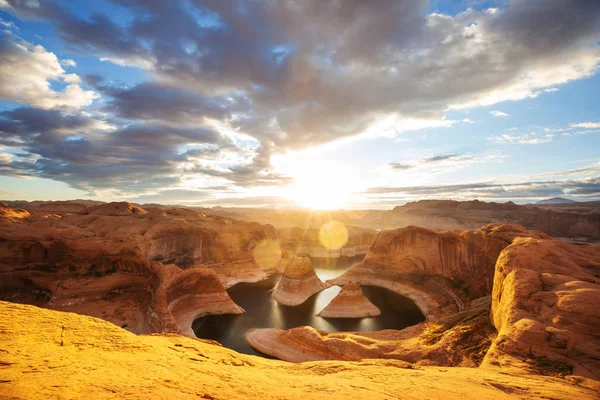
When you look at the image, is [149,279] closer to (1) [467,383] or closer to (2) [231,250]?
(2) [231,250]

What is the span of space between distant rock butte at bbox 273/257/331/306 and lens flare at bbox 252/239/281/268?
47.4ft

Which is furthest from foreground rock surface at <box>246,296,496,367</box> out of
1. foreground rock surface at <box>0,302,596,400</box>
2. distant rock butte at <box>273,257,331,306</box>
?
distant rock butte at <box>273,257,331,306</box>

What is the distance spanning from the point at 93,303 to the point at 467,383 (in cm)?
2780

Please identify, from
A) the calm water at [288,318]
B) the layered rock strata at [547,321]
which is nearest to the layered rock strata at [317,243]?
the calm water at [288,318]

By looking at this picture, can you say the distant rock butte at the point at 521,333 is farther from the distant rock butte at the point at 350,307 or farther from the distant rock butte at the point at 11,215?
the distant rock butte at the point at 11,215

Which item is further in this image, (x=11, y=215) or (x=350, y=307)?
(x=350, y=307)

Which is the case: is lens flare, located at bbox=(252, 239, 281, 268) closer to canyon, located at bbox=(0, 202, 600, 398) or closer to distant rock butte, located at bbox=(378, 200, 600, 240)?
canyon, located at bbox=(0, 202, 600, 398)

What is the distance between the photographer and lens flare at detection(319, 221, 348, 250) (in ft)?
233

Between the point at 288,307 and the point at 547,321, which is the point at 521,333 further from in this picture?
the point at 288,307

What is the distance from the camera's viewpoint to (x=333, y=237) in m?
73.8

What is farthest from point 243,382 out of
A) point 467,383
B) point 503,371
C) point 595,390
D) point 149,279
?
point 149,279

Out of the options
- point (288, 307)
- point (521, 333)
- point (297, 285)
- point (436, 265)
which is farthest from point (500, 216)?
point (521, 333)

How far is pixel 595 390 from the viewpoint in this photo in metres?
6.66

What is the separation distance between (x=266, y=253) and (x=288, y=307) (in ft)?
73.2
